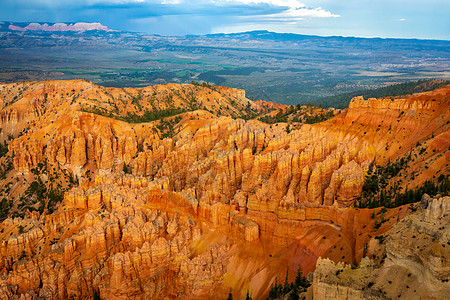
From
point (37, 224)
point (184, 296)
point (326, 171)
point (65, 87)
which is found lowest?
point (184, 296)

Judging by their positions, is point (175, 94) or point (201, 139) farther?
point (175, 94)

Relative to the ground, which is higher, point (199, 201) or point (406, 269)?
point (406, 269)

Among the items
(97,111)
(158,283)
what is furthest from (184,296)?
(97,111)

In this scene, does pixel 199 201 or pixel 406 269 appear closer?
pixel 406 269

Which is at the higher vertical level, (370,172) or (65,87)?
(65,87)

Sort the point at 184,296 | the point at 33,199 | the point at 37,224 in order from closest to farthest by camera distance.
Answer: the point at 184,296, the point at 37,224, the point at 33,199

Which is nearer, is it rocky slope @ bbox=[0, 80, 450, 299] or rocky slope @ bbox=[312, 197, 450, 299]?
rocky slope @ bbox=[312, 197, 450, 299]

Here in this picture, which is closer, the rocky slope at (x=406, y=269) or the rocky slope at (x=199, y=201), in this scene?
the rocky slope at (x=406, y=269)

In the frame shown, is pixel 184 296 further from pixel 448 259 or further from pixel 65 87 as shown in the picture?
pixel 65 87
